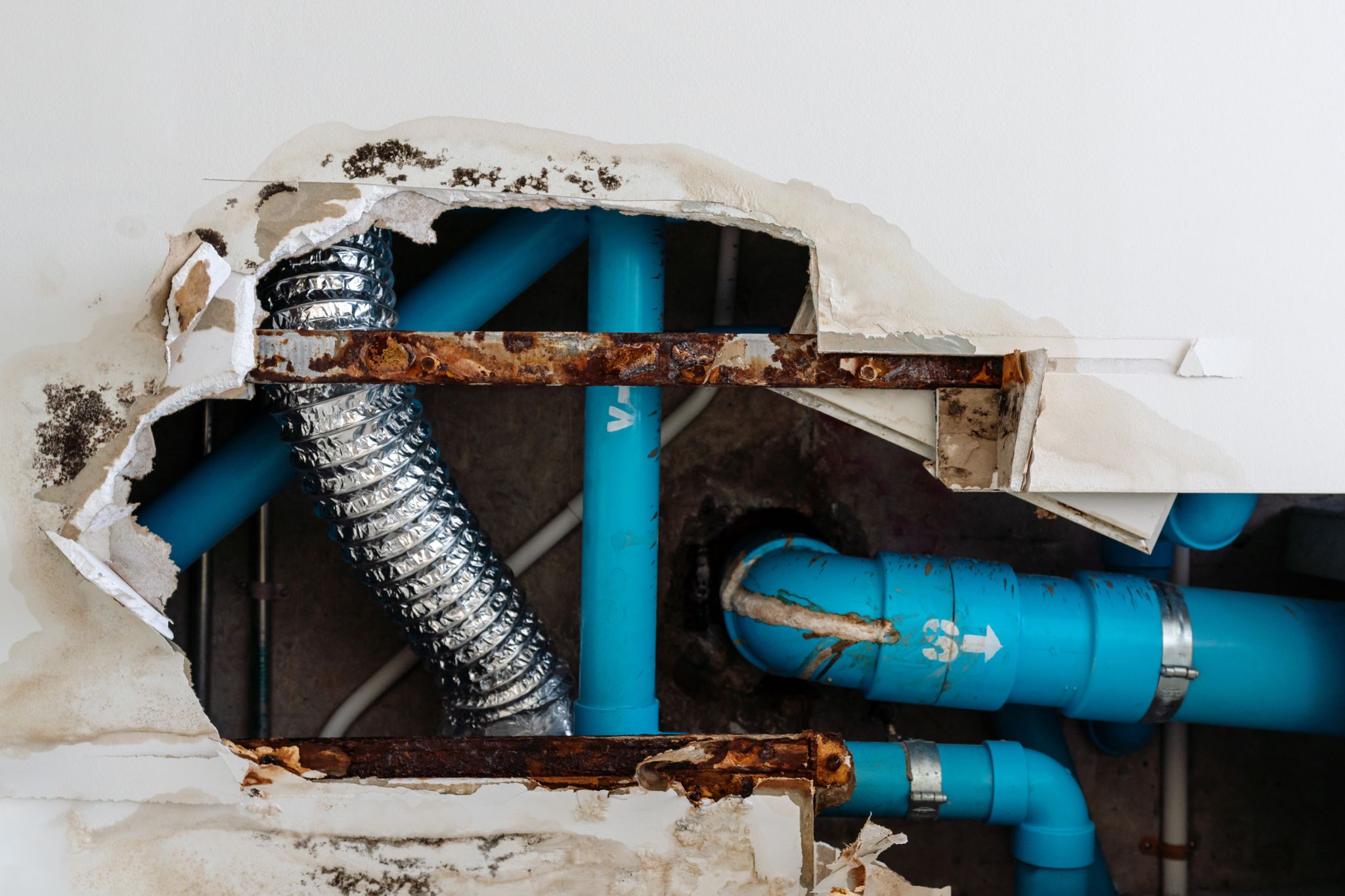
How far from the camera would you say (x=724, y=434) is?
1763 millimetres

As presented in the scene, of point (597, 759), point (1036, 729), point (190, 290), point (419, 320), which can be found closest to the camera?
point (190, 290)

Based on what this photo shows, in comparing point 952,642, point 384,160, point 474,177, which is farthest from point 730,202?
point 952,642

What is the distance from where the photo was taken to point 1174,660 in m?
1.36

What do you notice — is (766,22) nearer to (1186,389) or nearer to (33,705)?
(1186,389)

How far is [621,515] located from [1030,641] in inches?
26.2

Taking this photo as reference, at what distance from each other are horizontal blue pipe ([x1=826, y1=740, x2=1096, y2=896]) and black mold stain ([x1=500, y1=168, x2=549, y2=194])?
1.02 meters

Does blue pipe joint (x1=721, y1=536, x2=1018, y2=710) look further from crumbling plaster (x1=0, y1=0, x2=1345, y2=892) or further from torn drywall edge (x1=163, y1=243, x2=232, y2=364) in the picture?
torn drywall edge (x1=163, y1=243, x2=232, y2=364)

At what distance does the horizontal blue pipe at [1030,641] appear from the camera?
1.33 meters

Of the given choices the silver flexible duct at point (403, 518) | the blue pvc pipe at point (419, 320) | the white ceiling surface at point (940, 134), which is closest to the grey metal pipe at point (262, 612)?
the blue pvc pipe at point (419, 320)

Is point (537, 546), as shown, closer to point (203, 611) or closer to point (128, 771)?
point (203, 611)

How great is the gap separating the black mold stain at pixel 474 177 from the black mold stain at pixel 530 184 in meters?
0.02

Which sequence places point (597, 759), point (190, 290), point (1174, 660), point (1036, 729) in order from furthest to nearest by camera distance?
point (1036, 729) < point (1174, 660) < point (597, 759) < point (190, 290)

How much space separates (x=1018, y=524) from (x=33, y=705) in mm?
1662

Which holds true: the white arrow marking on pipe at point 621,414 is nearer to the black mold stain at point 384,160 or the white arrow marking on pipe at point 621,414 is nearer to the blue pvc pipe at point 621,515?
the blue pvc pipe at point 621,515
